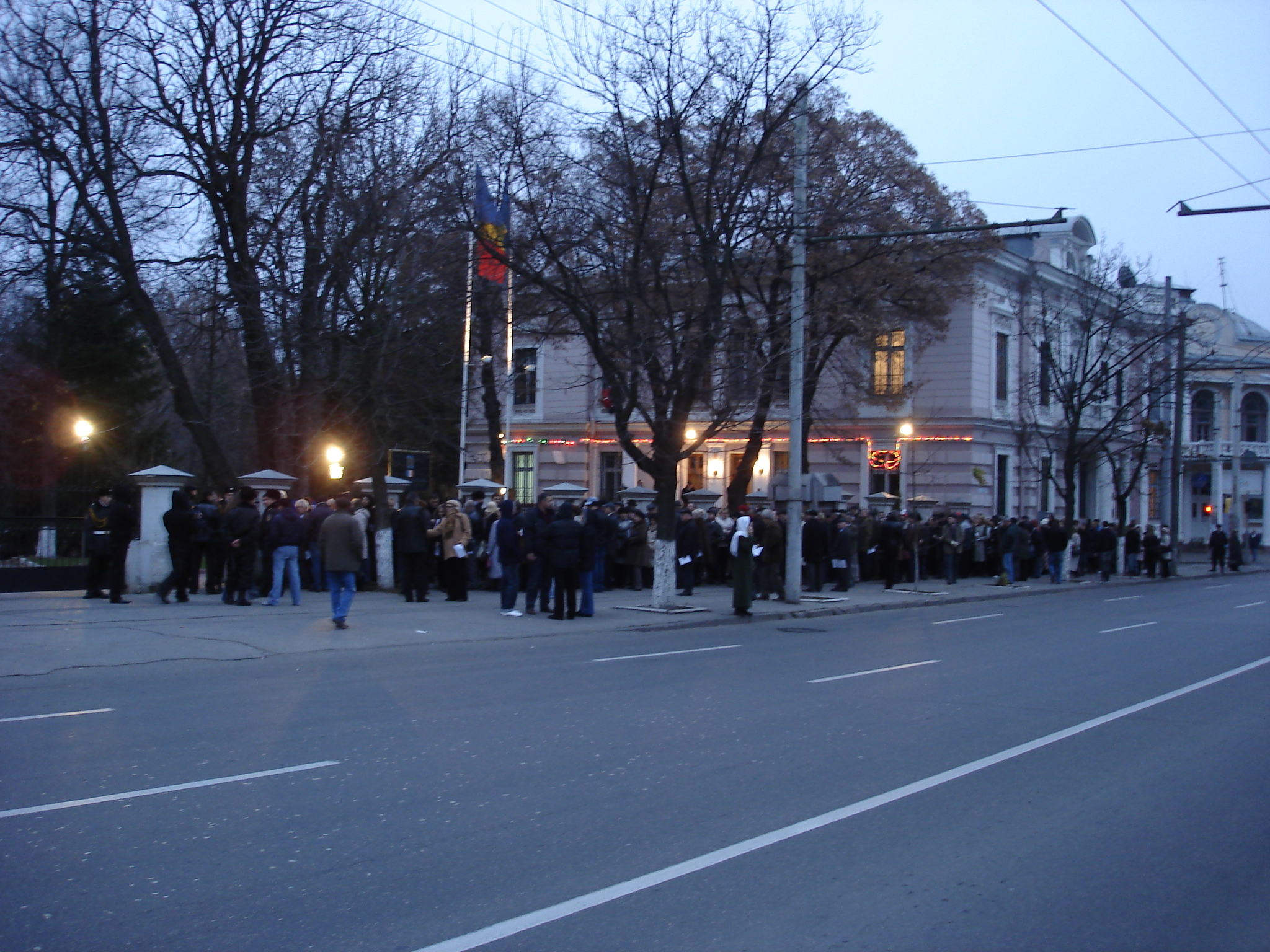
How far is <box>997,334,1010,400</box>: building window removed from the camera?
44094 mm

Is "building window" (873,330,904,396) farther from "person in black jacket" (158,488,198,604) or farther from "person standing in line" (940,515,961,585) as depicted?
"person in black jacket" (158,488,198,604)

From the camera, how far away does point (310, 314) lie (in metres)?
21.3

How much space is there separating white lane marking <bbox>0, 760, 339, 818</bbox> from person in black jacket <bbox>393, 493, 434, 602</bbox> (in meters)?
11.1

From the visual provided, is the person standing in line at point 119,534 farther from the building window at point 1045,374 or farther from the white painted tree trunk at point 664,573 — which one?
the building window at point 1045,374

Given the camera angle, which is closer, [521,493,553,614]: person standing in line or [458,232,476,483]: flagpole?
[521,493,553,614]: person standing in line

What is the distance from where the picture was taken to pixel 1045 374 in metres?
38.9

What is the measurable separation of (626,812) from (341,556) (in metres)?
9.34

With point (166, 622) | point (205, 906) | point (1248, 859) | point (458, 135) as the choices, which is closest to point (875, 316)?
point (458, 135)

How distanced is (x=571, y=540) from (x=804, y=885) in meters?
12.1

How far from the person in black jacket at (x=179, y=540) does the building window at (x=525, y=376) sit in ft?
28.5

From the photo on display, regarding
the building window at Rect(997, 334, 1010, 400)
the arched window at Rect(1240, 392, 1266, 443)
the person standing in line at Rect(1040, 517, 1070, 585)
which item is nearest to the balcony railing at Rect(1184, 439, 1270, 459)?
the arched window at Rect(1240, 392, 1266, 443)

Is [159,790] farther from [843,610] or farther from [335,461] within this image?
[335,461]

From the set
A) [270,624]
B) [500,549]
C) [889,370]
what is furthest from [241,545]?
[889,370]

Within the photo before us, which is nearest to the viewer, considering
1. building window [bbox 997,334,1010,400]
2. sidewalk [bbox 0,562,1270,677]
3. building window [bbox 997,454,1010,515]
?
sidewalk [bbox 0,562,1270,677]
